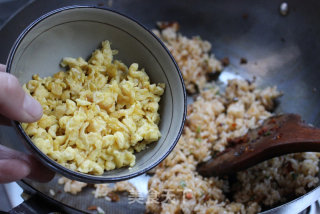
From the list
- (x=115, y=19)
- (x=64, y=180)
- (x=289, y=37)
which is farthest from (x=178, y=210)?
(x=289, y=37)

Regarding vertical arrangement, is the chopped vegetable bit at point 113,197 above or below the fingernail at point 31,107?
below

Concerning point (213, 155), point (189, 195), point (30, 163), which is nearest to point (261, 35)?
point (213, 155)

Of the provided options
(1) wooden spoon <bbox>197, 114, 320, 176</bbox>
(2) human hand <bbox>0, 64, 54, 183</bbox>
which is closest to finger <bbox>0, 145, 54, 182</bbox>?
(2) human hand <bbox>0, 64, 54, 183</bbox>

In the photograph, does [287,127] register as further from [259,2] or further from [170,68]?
[259,2]

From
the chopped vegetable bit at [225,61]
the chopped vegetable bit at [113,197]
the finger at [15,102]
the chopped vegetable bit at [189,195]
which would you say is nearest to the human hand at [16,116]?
the finger at [15,102]

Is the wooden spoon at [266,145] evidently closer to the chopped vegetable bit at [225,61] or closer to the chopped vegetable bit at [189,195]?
the chopped vegetable bit at [189,195]

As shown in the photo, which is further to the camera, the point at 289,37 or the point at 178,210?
the point at 289,37
